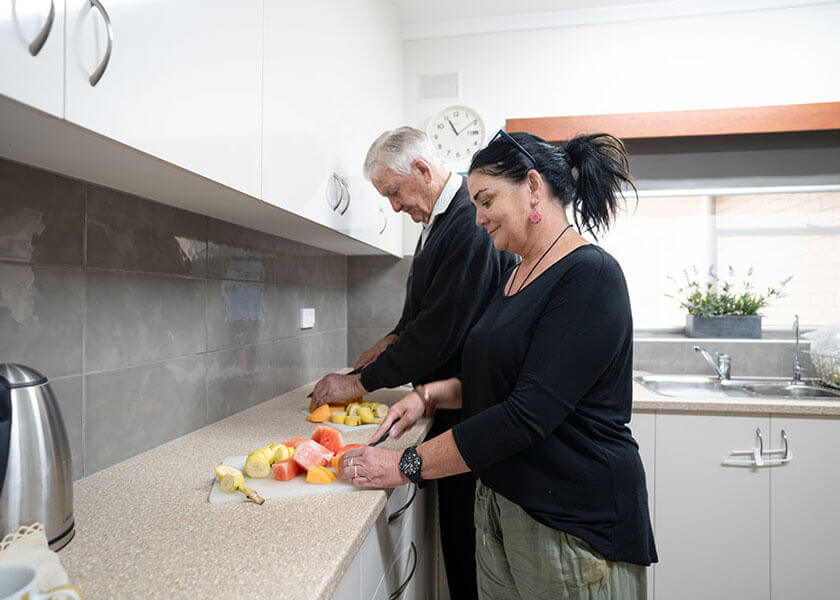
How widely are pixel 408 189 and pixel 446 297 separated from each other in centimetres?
39

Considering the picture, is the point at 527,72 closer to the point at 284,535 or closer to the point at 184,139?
the point at 184,139

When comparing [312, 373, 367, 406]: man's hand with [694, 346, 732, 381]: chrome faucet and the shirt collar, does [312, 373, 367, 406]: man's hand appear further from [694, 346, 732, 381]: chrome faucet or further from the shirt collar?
[694, 346, 732, 381]: chrome faucet

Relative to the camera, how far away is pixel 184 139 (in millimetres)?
732

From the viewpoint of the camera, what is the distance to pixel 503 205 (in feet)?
3.45

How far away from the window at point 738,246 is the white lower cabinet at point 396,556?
164 centimetres

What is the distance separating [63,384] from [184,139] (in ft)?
1.68

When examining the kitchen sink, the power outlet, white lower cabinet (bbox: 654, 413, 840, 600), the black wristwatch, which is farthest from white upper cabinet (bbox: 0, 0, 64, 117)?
the kitchen sink

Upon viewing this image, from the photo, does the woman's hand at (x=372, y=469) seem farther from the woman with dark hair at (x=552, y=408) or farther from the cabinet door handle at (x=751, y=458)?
the cabinet door handle at (x=751, y=458)

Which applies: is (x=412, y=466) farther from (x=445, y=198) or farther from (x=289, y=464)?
(x=445, y=198)

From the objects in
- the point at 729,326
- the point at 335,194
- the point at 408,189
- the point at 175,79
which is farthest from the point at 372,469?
the point at 729,326

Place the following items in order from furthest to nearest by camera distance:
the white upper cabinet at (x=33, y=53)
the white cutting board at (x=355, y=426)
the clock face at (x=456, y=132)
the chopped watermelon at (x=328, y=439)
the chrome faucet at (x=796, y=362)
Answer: the clock face at (x=456, y=132) → the chrome faucet at (x=796, y=362) → the white cutting board at (x=355, y=426) → the chopped watermelon at (x=328, y=439) → the white upper cabinet at (x=33, y=53)

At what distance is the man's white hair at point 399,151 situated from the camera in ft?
4.97

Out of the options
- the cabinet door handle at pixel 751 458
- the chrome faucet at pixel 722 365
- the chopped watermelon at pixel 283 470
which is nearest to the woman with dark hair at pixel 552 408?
the chopped watermelon at pixel 283 470

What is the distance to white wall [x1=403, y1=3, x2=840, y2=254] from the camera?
228 centimetres
